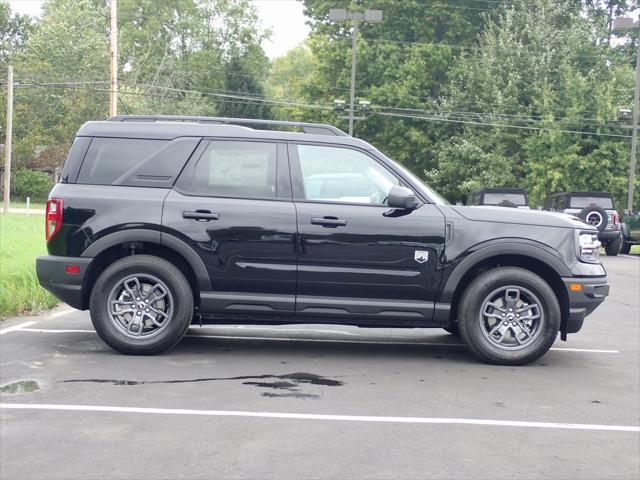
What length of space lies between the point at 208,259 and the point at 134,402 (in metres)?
1.84

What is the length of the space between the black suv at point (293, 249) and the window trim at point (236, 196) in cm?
1

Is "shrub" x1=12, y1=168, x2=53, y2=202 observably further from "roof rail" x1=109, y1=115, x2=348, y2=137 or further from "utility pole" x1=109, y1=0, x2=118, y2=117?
"roof rail" x1=109, y1=115, x2=348, y2=137

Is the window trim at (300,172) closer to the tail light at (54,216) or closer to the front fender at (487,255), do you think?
the front fender at (487,255)

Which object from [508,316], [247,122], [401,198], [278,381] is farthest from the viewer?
[247,122]

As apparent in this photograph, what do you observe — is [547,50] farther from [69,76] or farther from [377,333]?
[377,333]

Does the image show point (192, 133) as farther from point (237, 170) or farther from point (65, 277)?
point (65, 277)

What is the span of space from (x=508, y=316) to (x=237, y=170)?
2682mm

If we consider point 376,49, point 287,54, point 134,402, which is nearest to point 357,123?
point 376,49

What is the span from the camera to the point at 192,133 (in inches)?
302

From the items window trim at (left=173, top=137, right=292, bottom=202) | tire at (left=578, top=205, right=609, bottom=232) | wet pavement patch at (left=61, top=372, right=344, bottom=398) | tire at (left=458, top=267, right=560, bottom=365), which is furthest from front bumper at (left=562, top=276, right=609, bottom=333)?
tire at (left=578, top=205, right=609, bottom=232)

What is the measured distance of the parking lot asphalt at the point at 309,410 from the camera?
15.2ft

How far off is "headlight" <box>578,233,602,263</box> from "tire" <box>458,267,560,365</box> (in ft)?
1.41

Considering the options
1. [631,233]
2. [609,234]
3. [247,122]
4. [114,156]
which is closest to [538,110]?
[631,233]

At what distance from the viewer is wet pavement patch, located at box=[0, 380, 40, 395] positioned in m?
6.07
